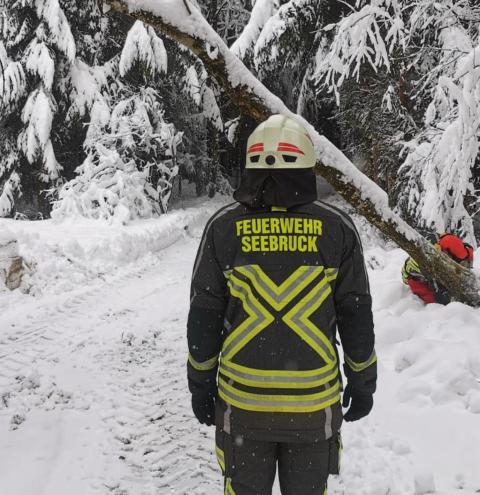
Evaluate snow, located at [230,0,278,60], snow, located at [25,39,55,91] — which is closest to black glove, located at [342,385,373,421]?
snow, located at [230,0,278,60]

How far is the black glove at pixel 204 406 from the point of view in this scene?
2.12 m

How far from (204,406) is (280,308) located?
621 mm

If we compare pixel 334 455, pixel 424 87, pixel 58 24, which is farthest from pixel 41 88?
pixel 334 455

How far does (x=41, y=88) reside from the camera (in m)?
14.2

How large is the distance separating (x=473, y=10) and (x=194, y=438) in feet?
19.1

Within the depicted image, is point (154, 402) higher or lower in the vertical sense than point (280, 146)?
lower

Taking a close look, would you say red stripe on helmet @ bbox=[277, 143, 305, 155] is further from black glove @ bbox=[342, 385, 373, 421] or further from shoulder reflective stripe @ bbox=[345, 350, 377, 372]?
black glove @ bbox=[342, 385, 373, 421]

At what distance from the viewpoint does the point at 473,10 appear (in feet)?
19.2

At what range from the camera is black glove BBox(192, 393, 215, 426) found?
2.12 metres

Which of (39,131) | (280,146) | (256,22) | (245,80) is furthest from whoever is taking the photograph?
(39,131)

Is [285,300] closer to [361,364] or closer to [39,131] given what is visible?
[361,364]

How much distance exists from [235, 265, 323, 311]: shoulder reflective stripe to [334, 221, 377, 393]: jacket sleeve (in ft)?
0.57

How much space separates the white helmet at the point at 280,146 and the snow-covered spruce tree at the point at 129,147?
10760 millimetres

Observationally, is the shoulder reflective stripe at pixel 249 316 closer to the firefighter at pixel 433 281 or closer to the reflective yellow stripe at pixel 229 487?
the reflective yellow stripe at pixel 229 487
